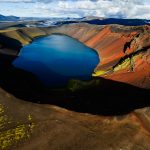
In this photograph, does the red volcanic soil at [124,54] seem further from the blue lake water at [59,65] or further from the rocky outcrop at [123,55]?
the blue lake water at [59,65]

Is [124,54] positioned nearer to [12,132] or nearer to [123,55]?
[123,55]

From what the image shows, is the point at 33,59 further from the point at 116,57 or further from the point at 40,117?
the point at 40,117

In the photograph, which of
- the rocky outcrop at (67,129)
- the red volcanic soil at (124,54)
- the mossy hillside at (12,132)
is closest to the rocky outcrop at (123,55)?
the red volcanic soil at (124,54)

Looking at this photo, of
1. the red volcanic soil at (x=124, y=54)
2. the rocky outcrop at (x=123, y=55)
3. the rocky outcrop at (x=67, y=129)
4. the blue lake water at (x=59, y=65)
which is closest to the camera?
the rocky outcrop at (x=67, y=129)

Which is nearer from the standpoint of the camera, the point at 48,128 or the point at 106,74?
the point at 48,128

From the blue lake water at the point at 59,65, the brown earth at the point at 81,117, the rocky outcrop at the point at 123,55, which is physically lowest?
the blue lake water at the point at 59,65

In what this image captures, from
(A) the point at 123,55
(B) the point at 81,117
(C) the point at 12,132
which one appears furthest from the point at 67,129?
(A) the point at 123,55

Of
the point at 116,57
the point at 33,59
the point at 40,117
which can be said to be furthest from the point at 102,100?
the point at 33,59

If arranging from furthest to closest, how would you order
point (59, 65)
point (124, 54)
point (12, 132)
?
1. point (59, 65)
2. point (124, 54)
3. point (12, 132)
